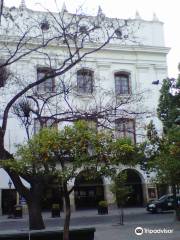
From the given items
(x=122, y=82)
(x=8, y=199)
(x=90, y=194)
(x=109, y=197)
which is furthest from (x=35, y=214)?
(x=122, y=82)

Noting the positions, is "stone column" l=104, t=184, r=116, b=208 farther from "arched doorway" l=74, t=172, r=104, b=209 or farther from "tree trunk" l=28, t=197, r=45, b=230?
"tree trunk" l=28, t=197, r=45, b=230

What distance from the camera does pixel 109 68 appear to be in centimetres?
3950

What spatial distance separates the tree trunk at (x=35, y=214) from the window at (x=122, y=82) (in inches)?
888

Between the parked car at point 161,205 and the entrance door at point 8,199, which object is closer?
the parked car at point 161,205

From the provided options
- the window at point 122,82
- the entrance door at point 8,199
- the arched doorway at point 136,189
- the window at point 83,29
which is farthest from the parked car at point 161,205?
the window at point 83,29

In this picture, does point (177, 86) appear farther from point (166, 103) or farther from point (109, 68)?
point (109, 68)

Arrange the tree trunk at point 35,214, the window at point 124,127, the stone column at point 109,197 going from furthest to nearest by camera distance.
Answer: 1. the stone column at point 109,197
2. the window at point 124,127
3. the tree trunk at point 35,214

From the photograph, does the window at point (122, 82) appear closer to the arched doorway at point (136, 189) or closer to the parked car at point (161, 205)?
the arched doorway at point (136, 189)

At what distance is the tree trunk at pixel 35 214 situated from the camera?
57.7ft

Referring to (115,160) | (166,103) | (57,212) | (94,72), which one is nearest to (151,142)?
(166,103)

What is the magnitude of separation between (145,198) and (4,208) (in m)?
11.5

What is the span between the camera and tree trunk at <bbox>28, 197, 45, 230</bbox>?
17578 millimetres

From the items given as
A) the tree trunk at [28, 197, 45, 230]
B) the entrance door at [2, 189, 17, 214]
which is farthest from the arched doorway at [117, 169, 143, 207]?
the tree trunk at [28, 197, 45, 230]

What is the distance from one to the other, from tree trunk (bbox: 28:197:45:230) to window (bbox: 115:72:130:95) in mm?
22558
